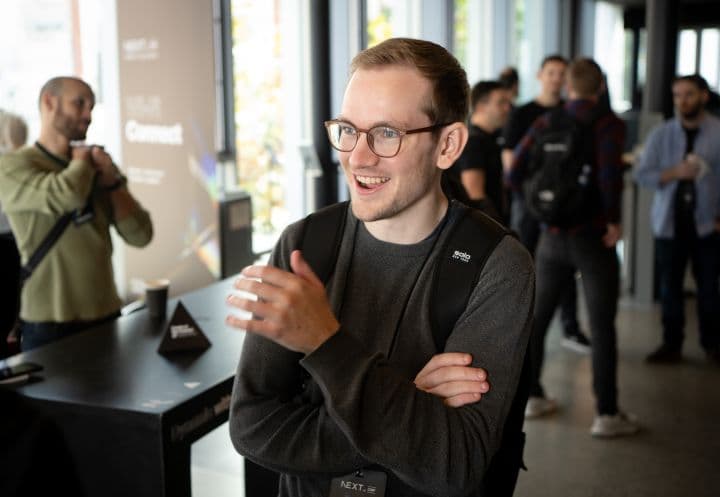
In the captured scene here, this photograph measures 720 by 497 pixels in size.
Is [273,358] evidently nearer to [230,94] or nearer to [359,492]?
[359,492]

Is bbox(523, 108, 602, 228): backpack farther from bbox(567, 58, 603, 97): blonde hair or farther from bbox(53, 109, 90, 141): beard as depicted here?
bbox(53, 109, 90, 141): beard

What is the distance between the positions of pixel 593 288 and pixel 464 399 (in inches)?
94.9

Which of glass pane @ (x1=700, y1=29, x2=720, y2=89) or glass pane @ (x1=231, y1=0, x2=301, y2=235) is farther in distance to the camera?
glass pane @ (x1=700, y1=29, x2=720, y2=89)

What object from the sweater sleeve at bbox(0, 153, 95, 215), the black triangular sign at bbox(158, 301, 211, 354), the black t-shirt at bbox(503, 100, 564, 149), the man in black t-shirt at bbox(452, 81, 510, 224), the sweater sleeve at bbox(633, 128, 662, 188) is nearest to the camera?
the black triangular sign at bbox(158, 301, 211, 354)

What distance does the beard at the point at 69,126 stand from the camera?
8.87 feet

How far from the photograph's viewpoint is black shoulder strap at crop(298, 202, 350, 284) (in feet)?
4.41

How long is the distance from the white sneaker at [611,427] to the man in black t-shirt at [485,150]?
1025 millimetres

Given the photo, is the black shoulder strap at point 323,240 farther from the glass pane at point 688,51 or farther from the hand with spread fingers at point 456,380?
the glass pane at point 688,51

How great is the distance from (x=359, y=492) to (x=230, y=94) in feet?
14.3

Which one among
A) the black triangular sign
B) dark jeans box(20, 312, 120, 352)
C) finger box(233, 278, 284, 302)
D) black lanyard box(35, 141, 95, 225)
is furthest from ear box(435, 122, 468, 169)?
dark jeans box(20, 312, 120, 352)

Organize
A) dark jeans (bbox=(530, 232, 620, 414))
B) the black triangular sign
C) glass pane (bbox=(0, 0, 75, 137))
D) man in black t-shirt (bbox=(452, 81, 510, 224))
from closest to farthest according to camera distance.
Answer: the black triangular sign
dark jeans (bbox=(530, 232, 620, 414))
man in black t-shirt (bbox=(452, 81, 510, 224))
glass pane (bbox=(0, 0, 75, 137))

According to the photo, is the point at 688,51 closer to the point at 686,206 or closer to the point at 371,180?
the point at 686,206

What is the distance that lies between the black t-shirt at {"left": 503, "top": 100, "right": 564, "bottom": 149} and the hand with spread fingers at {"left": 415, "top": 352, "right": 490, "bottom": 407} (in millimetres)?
3844

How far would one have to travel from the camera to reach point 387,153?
1267 mm
